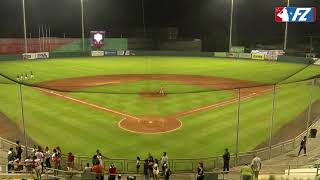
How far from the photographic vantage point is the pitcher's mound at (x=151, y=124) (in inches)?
1001

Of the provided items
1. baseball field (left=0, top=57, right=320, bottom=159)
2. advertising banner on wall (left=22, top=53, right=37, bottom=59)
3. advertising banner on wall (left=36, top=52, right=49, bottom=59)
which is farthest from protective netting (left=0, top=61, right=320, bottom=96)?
advertising banner on wall (left=36, top=52, right=49, bottom=59)

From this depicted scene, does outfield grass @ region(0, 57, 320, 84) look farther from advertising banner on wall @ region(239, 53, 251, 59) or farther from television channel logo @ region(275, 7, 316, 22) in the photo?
advertising banner on wall @ region(239, 53, 251, 59)

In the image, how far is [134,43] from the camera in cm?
8531

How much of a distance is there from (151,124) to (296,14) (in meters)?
50.5

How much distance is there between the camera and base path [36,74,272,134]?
2597 cm

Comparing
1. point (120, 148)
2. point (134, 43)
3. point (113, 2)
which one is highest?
point (113, 2)

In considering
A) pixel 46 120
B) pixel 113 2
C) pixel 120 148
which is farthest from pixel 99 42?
pixel 120 148

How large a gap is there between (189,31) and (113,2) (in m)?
20.5

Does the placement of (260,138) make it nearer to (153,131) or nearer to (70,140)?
(153,131)

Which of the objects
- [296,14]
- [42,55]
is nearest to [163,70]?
[296,14]

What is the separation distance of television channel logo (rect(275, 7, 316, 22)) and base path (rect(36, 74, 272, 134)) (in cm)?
2603

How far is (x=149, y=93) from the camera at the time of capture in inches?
899

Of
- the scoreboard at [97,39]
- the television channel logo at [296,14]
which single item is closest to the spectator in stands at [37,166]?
the television channel logo at [296,14]

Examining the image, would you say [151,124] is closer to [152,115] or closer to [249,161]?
[152,115]
